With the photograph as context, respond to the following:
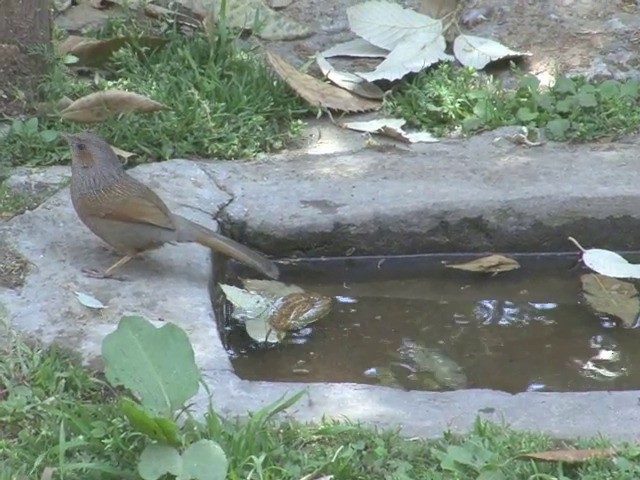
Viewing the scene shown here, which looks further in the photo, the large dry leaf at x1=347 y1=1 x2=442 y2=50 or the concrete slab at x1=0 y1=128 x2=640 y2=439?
the large dry leaf at x1=347 y1=1 x2=442 y2=50

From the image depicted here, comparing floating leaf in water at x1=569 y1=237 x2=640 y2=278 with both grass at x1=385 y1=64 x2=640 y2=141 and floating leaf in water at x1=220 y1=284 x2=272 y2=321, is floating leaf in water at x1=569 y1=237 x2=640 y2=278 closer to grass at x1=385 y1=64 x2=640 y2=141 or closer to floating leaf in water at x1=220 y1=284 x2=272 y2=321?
grass at x1=385 y1=64 x2=640 y2=141

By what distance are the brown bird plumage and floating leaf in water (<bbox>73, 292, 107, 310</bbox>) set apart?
9.7 inches

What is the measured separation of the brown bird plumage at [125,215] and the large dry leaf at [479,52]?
2.08 metres

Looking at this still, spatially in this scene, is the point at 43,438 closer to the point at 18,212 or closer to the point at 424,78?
the point at 18,212

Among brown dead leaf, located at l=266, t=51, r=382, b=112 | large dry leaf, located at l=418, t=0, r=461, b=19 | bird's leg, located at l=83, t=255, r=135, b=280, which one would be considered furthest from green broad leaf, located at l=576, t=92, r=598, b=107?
bird's leg, located at l=83, t=255, r=135, b=280

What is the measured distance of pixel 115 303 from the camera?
4.54 metres

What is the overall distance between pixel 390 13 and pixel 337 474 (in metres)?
3.67

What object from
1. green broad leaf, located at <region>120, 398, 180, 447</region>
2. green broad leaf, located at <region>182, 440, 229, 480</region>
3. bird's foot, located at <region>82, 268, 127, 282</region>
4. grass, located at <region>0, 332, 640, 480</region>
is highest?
green broad leaf, located at <region>120, 398, 180, 447</region>

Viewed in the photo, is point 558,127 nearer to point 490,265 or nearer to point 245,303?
point 490,265

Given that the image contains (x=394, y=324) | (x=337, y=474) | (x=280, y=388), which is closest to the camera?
(x=337, y=474)

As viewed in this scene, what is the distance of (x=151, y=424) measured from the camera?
137 inches

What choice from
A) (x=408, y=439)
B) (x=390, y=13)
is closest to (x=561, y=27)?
(x=390, y=13)

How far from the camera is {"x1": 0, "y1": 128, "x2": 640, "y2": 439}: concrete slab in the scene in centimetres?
451

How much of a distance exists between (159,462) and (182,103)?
286 cm
